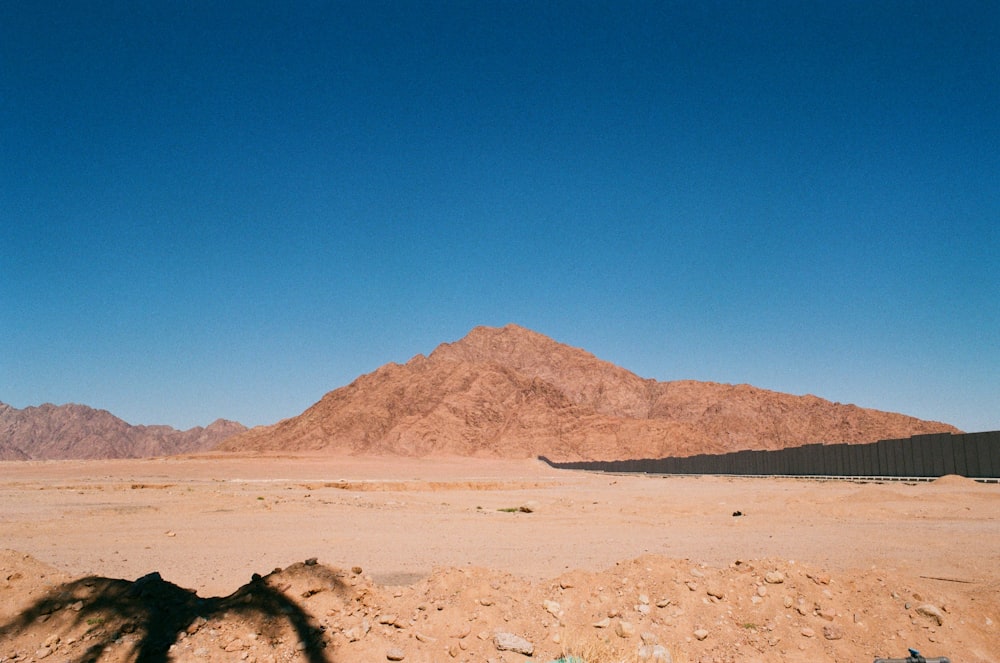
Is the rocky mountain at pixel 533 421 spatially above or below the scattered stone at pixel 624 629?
above

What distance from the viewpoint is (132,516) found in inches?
979

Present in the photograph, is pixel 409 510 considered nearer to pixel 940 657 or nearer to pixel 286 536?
pixel 286 536

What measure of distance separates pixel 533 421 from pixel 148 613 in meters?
135

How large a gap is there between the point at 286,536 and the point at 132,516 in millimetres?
9460

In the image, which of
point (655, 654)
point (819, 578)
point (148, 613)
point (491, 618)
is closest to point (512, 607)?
point (491, 618)

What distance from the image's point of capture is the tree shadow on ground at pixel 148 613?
7.51 metres

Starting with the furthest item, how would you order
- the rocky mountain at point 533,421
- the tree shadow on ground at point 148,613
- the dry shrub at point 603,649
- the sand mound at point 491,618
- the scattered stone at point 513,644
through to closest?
the rocky mountain at point 533,421 → the scattered stone at point 513,644 → the dry shrub at point 603,649 → the sand mound at point 491,618 → the tree shadow on ground at point 148,613

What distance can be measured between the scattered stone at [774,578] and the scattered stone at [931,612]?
1.63 m

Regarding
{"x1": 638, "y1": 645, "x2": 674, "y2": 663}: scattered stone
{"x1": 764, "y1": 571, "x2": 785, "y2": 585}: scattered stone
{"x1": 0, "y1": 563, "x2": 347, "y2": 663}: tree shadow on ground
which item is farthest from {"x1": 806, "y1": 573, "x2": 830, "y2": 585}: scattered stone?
{"x1": 0, "y1": 563, "x2": 347, "y2": 663}: tree shadow on ground

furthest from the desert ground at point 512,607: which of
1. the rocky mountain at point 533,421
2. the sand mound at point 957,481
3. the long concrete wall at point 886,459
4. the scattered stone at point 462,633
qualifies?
the rocky mountain at point 533,421

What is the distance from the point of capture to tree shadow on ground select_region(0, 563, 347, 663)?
7.51m

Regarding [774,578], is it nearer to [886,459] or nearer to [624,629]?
[624,629]

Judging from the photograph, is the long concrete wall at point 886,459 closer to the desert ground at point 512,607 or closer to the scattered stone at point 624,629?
the desert ground at point 512,607

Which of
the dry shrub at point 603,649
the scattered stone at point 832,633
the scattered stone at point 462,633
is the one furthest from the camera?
the scattered stone at point 832,633
